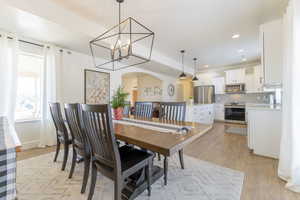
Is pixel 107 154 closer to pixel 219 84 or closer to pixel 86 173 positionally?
pixel 86 173

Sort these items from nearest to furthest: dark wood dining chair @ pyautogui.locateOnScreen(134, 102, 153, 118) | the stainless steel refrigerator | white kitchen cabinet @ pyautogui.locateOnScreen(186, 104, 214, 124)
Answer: dark wood dining chair @ pyautogui.locateOnScreen(134, 102, 153, 118) → white kitchen cabinet @ pyautogui.locateOnScreen(186, 104, 214, 124) → the stainless steel refrigerator

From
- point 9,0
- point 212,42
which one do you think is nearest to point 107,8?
point 9,0

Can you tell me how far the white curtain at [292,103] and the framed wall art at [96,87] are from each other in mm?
3983

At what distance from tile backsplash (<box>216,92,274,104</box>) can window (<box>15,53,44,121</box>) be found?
7.06m

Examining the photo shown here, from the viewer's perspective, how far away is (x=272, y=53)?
2.46m

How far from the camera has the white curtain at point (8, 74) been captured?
242cm

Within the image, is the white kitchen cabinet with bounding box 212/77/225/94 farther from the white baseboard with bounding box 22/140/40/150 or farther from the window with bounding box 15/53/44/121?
the white baseboard with bounding box 22/140/40/150

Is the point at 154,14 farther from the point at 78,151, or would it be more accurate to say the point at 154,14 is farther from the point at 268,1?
the point at 78,151

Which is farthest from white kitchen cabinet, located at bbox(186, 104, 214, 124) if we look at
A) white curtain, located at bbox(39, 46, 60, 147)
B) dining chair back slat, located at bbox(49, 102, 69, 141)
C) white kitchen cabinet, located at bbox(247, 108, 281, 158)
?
white curtain, located at bbox(39, 46, 60, 147)

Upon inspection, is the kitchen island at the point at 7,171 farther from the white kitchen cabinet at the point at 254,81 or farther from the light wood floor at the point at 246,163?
the white kitchen cabinet at the point at 254,81

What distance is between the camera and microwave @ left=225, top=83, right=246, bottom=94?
5.56m

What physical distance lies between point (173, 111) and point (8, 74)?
3.16m

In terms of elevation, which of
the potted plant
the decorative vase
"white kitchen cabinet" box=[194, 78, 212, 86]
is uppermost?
"white kitchen cabinet" box=[194, 78, 212, 86]

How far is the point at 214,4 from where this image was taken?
2199 mm
